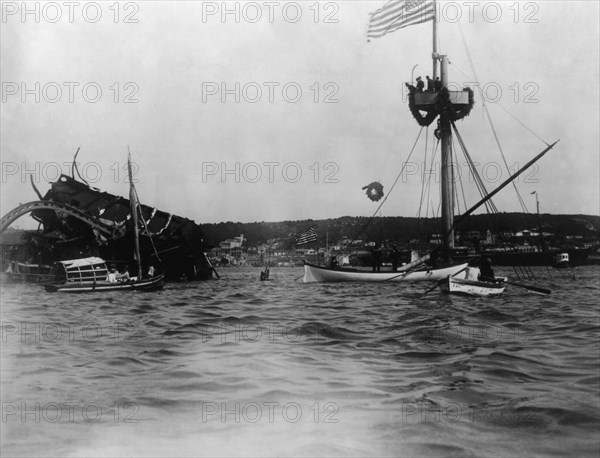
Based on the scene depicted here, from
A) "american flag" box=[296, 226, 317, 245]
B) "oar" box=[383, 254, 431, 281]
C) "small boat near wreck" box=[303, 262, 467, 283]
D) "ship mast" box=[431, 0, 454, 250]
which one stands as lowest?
"small boat near wreck" box=[303, 262, 467, 283]

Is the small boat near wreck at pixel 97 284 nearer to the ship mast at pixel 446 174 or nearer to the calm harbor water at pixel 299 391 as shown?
the calm harbor water at pixel 299 391

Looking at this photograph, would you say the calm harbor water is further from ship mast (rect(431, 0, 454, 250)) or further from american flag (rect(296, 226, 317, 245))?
american flag (rect(296, 226, 317, 245))

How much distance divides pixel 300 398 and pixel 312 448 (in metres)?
1.59

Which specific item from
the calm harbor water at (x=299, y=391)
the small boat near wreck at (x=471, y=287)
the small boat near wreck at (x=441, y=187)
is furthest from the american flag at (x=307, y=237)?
the calm harbor water at (x=299, y=391)

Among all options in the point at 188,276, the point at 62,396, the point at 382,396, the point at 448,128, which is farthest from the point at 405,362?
the point at 188,276

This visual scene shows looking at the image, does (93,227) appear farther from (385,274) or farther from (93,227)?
(385,274)

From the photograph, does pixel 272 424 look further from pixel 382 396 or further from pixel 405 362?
pixel 405 362

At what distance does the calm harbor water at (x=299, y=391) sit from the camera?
5.11m

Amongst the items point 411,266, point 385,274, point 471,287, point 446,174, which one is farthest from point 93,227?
point 471,287

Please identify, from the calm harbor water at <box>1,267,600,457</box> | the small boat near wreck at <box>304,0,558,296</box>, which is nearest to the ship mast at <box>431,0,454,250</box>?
the small boat near wreck at <box>304,0,558,296</box>

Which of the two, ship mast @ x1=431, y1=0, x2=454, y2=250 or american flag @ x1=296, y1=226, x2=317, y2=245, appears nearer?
ship mast @ x1=431, y1=0, x2=454, y2=250

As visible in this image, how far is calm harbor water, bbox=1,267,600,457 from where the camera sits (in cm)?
511

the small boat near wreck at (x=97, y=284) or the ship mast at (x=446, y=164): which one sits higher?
the ship mast at (x=446, y=164)

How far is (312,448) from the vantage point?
4965 millimetres
